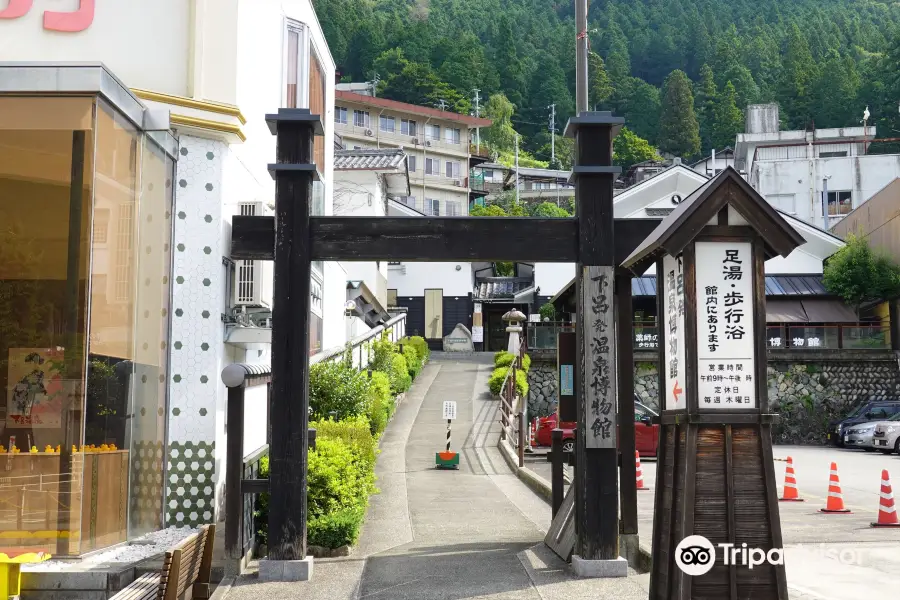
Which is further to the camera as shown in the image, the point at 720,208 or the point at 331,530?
the point at 331,530

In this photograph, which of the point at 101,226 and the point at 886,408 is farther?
the point at 886,408

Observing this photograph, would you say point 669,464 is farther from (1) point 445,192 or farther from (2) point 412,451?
(1) point 445,192

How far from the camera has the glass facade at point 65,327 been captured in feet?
27.0

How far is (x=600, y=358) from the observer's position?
9.57 meters

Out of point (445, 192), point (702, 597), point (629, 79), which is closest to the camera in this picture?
point (702, 597)

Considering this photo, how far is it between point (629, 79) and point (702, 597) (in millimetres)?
92689

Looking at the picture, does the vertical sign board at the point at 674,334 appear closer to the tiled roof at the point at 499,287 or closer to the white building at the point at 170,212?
the white building at the point at 170,212

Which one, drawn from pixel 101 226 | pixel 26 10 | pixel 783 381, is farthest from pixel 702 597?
pixel 783 381

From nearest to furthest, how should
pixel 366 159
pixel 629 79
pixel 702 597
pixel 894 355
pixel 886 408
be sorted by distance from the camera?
pixel 702 597, pixel 886 408, pixel 894 355, pixel 366 159, pixel 629 79

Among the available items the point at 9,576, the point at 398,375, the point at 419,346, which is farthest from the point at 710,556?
the point at 419,346

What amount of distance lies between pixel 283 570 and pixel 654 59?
104 m

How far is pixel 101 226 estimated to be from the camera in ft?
29.0

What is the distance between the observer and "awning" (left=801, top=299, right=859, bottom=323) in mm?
36938

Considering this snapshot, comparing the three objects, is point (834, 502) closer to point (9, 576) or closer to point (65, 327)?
point (65, 327)
